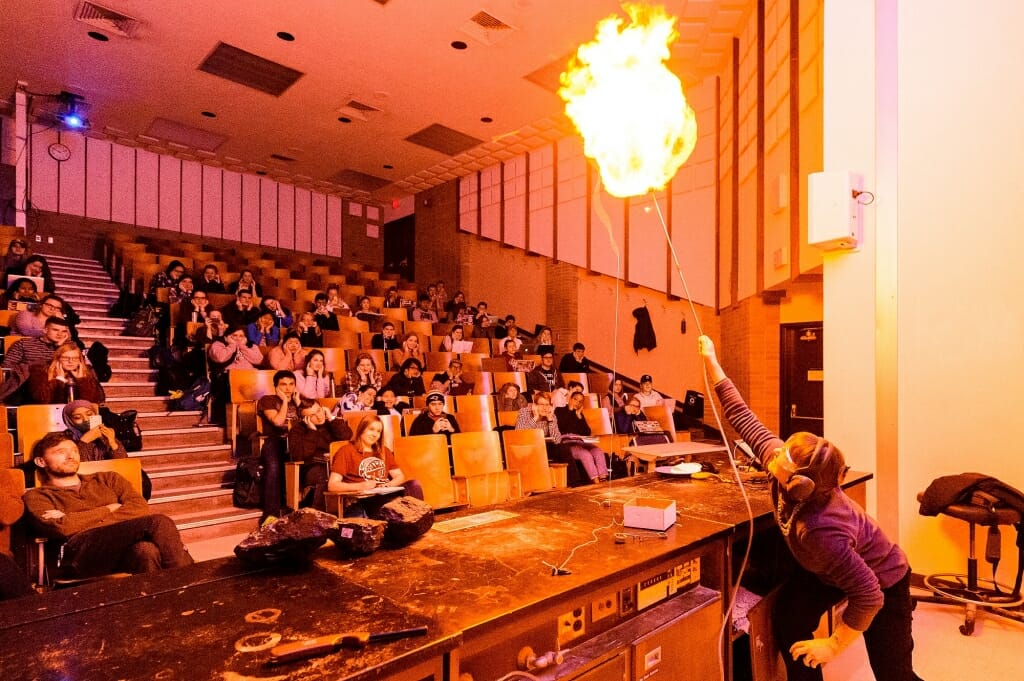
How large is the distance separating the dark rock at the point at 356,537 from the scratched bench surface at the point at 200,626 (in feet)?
0.41

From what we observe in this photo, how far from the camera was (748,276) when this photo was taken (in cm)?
661

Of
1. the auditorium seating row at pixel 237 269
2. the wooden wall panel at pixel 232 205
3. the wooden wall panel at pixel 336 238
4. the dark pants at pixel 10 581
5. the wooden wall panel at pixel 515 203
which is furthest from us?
the wooden wall panel at pixel 336 238

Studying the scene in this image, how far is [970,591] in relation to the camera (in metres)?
3.31

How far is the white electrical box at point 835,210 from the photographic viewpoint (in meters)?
3.34

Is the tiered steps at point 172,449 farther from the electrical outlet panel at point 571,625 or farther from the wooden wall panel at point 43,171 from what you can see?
the electrical outlet panel at point 571,625

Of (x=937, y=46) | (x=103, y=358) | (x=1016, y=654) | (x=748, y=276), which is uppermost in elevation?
(x=937, y=46)

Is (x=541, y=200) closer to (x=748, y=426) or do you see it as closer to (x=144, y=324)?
(x=144, y=324)

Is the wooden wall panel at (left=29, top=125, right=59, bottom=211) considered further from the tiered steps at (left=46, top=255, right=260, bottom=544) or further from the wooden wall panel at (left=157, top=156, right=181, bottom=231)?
the tiered steps at (left=46, top=255, right=260, bottom=544)

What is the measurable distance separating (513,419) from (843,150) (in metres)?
3.61

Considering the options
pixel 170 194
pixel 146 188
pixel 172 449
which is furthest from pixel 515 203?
pixel 172 449

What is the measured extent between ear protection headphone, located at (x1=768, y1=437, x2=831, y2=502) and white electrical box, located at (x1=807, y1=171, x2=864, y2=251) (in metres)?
2.01

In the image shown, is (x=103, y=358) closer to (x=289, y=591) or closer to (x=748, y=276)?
(x=289, y=591)

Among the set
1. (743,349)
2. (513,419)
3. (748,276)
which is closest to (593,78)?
(513,419)

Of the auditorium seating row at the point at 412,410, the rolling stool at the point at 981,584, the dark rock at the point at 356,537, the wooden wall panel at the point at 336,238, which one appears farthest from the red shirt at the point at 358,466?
the wooden wall panel at the point at 336,238
